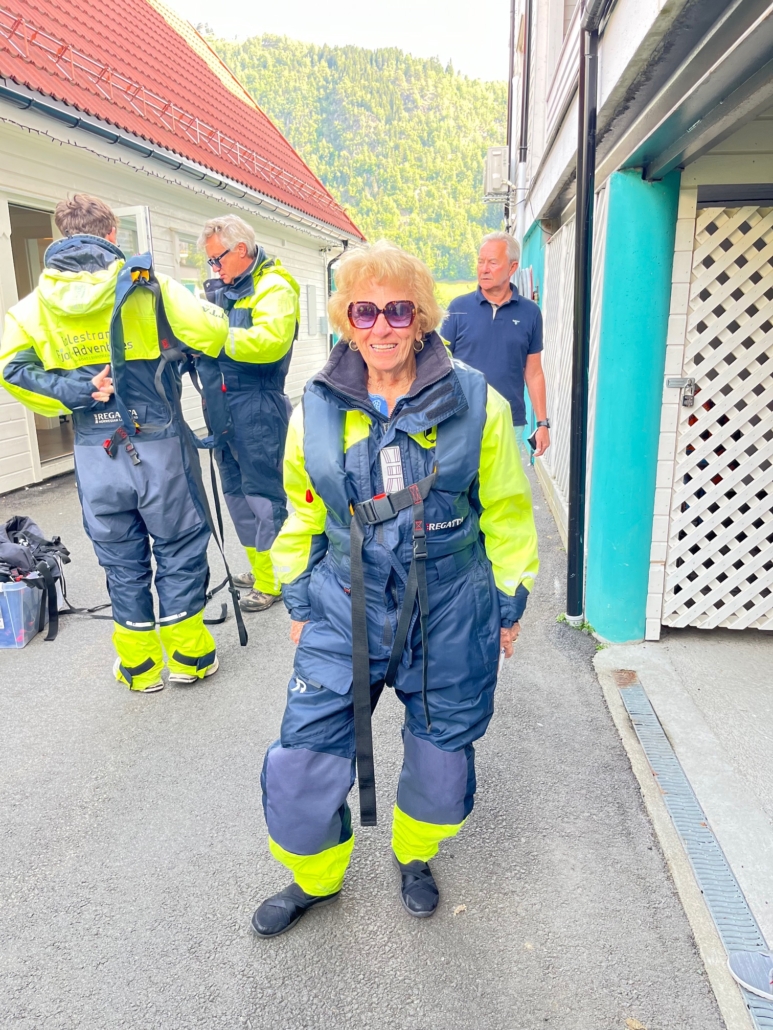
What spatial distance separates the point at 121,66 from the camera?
10.8 meters

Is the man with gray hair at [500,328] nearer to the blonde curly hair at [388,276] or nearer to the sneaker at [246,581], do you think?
the sneaker at [246,581]

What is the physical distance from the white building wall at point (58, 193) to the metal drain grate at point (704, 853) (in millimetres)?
6643

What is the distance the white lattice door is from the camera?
3713mm

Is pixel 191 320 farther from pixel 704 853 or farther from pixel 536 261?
pixel 536 261

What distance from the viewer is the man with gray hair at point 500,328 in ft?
16.3

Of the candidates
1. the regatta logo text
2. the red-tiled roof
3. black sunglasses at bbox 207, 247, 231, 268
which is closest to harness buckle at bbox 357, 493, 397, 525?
the regatta logo text

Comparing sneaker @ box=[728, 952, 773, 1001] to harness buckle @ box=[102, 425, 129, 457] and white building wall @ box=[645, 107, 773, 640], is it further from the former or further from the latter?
harness buckle @ box=[102, 425, 129, 457]

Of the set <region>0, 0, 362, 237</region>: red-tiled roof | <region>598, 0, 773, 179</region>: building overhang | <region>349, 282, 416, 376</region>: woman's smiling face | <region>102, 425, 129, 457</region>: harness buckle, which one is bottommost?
<region>102, 425, 129, 457</region>: harness buckle

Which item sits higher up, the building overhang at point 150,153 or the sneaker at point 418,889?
the building overhang at point 150,153

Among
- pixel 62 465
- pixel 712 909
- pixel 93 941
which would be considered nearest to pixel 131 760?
pixel 93 941

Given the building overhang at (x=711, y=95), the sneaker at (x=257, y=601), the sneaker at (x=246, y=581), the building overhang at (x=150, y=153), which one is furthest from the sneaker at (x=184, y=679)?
the building overhang at (x=150, y=153)

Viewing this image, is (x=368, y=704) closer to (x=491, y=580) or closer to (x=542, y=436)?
(x=491, y=580)

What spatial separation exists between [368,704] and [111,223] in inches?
104

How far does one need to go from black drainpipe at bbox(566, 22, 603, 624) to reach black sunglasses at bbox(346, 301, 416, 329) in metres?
2.17
